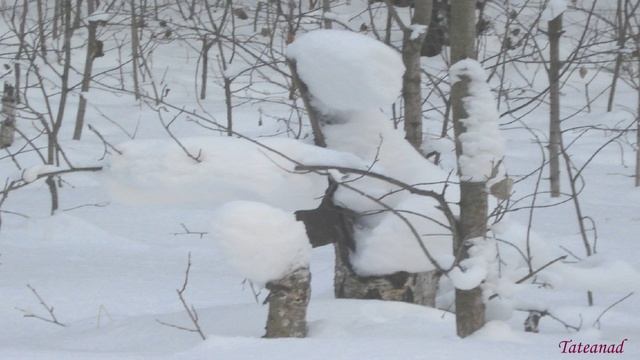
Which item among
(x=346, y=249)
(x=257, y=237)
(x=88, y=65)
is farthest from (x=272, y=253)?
(x=88, y=65)

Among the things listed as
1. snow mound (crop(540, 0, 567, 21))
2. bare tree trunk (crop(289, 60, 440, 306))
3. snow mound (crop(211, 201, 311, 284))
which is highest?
snow mound (crop(540, 0, 567, 21))

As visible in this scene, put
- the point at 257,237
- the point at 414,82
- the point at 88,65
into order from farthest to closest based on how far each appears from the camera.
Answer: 1. the point at 88,65
2. the point at 414,82
3. the point at 257,237

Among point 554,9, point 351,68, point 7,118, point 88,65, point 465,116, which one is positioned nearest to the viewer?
point 465,116

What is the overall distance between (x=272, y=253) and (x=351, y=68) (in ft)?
2.16

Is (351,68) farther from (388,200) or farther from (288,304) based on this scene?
(288,304)

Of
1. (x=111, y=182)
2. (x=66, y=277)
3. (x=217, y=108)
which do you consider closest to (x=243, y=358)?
(x=111, y=182)

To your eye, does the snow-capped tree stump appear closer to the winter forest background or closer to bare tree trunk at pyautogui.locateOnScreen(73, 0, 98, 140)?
the winter forest background

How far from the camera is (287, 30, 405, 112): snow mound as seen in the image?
2955 millimetres

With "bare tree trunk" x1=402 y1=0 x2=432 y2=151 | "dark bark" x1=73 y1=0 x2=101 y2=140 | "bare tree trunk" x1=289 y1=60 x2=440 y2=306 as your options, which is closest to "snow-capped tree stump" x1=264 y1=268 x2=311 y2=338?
"bare tree trunk" x1=289 y1=60 x2=440 y2=306

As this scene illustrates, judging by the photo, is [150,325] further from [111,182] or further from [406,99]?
[406,99]

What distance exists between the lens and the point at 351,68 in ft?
9.70

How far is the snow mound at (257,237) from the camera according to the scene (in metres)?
2.69

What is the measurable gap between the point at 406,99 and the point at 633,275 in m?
1.34

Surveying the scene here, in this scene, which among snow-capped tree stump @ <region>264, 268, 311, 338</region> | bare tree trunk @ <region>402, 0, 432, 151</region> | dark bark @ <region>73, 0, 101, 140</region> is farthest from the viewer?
dark bark @ <region>73, 0, 101, 140</region>
